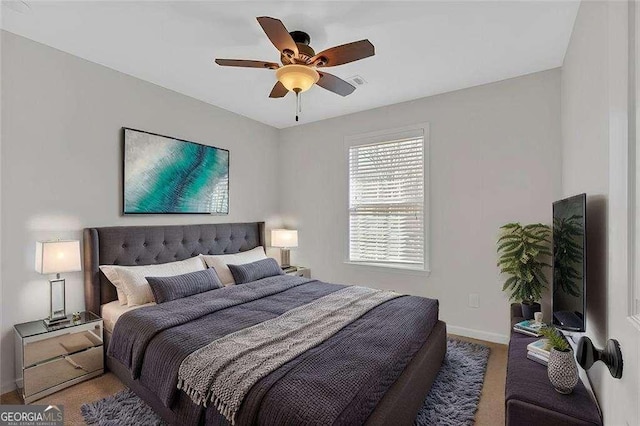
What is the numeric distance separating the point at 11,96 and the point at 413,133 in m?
3.70

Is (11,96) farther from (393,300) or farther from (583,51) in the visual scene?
(583,51)

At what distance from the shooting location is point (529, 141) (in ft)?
10.2

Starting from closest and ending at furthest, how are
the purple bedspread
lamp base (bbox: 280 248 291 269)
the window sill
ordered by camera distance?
the purple bedspread < the window sill < lamp base (bbox: 280 248 291 269)

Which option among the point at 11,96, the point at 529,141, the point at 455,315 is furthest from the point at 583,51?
the point at 11,96

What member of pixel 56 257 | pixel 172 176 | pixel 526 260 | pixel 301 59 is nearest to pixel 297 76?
pixel 301 59

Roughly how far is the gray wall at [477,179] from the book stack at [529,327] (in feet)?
2.70

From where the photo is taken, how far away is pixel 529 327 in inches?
93.0

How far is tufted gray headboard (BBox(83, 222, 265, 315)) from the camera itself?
109 inches

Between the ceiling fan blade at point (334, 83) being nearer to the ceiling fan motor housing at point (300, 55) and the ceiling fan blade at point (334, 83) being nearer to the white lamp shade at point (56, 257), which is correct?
the ceiling fan motor housing at point (300, 55)

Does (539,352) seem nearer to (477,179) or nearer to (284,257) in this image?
(477,179)

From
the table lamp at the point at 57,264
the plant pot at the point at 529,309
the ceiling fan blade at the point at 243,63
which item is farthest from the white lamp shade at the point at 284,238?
the plant pot at the point at 529,309

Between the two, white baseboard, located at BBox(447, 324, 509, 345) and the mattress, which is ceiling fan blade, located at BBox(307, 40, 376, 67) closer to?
the mattress

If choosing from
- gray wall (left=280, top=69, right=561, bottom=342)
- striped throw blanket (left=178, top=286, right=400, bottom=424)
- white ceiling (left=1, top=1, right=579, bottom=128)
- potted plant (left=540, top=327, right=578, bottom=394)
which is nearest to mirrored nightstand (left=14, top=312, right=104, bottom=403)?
striped throw blanket (left=178, top=286, right=400, bottom=424)

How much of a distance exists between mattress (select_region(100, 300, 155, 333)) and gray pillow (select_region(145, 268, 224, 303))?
15cm
